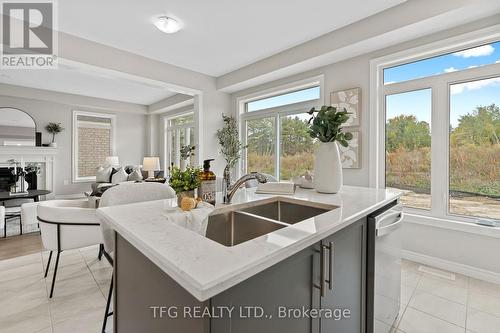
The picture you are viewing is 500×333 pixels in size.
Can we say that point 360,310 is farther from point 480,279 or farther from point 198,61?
point 198,61

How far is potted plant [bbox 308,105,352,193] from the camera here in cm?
168

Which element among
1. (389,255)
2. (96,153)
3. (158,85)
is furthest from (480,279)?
(96,153)

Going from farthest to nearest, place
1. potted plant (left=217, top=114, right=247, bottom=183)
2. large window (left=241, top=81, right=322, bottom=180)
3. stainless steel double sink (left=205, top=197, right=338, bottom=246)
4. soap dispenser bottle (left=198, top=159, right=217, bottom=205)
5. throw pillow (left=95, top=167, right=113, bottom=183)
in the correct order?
throw pillow (left=95, top=167, right=113, bottom=183) → potted plant (left=217, top=114, right=247, bottom=183) → large window (left=241, top=81, right=322, bottom=180) → soap dispenser bottle (left=198, top=159, right=217, bottom=205) → stainless steel double sink (left=205, top=197, right=338, bottom=246)

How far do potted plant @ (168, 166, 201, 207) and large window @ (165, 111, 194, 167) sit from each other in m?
5.31

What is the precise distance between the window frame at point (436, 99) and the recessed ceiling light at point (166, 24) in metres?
2.53

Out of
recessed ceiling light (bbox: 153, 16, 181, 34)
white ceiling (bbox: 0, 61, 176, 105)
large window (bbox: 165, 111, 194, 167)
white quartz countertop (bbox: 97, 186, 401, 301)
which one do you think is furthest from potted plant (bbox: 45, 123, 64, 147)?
white quartz countertop (bbox: 97, 186, 401, 301)

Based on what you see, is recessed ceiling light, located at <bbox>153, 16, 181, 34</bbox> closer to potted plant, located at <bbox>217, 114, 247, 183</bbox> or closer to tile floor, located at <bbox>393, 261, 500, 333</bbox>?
potted plant, located at <bbox>217, 114, 247, 183</bbox>

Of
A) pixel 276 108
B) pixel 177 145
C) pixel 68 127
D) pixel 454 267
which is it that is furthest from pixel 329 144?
pixel 68 127

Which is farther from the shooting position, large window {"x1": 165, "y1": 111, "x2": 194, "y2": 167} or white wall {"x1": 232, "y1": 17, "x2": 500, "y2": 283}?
large window {"x1": 165, "y1": 111, "x2": 194, "y2": 167}

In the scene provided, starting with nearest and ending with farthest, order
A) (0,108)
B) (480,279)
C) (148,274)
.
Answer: (148,274) → (480,279) → (0,108)

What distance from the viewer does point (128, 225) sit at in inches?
38.0

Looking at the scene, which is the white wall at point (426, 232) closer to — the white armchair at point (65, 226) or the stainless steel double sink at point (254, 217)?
the stainless steel double sink at point (254, 217)

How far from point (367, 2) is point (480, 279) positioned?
3.01 meters

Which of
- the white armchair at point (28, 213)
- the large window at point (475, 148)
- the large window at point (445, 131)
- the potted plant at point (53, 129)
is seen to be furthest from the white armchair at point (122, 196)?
the potted plant at point (53, 129)
